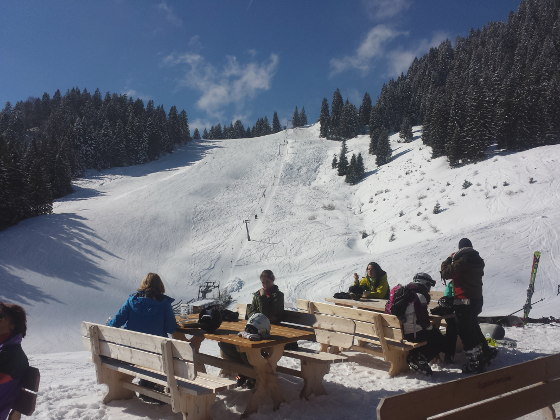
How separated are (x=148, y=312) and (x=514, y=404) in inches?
178

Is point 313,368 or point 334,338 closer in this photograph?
point 313,368

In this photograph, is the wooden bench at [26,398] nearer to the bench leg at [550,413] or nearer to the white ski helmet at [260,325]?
the white ski helmet at [260,325]

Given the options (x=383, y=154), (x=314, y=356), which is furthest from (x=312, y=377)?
(x=383, y=154)

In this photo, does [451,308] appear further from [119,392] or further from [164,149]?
[164,149]

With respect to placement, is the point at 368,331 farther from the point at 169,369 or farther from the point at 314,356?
the point at 169,369

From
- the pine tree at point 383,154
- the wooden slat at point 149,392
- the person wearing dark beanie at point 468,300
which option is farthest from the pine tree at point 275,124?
the wooden slat at point 149,392

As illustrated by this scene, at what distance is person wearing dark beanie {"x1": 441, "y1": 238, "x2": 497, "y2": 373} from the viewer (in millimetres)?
6691

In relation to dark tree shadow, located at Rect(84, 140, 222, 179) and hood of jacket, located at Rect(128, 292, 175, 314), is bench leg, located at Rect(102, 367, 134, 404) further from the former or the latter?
dark tree shadow, located at Rect(84, 140, 222, 179)

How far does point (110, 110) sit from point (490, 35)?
330 ft

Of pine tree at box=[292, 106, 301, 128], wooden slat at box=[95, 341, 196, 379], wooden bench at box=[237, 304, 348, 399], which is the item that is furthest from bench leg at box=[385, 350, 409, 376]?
pine tree at box=[292, 106, 301, 128]

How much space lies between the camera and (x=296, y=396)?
588 cm

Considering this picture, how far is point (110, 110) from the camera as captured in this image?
8675 centimetres

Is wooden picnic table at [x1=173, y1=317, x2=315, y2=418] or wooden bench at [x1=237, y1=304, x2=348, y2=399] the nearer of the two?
wooden picnic table at [x1=173, y1=317, x2=315, y2=418]

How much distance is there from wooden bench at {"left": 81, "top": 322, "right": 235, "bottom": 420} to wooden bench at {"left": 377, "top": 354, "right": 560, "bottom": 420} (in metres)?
2.41
